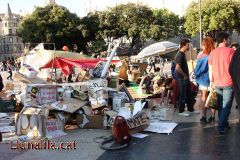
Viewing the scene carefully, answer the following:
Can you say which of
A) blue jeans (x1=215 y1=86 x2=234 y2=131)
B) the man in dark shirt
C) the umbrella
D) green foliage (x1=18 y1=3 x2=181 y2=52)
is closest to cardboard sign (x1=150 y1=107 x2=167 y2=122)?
the man in dark shirt

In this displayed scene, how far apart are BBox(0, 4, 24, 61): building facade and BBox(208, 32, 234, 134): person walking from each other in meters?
139

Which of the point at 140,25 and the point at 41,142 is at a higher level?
the point at 140,25

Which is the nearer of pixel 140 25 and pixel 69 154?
pixel 69 154

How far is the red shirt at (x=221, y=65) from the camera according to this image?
6.88 m

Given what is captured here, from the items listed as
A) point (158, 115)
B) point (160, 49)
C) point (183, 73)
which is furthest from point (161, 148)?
point (160, 49)

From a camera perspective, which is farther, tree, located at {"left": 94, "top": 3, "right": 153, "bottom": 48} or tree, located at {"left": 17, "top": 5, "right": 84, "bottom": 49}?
tree, located at {"left": 94, "top": 3, "right": 153, "bottom": 48}

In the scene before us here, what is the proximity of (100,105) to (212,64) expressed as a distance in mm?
2594

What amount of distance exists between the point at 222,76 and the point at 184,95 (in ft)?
7.74

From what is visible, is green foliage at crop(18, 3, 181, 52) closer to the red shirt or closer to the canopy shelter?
the canopy shelter

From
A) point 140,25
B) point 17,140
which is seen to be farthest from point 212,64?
point 140,25

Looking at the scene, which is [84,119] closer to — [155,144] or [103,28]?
[155,144]

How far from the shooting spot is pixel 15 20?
523 ft

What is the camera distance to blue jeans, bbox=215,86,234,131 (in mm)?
6879

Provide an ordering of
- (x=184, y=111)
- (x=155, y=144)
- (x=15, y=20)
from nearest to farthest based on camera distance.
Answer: (x=155, y=144) < (x=184, y=111) < (x=15, y=20)
